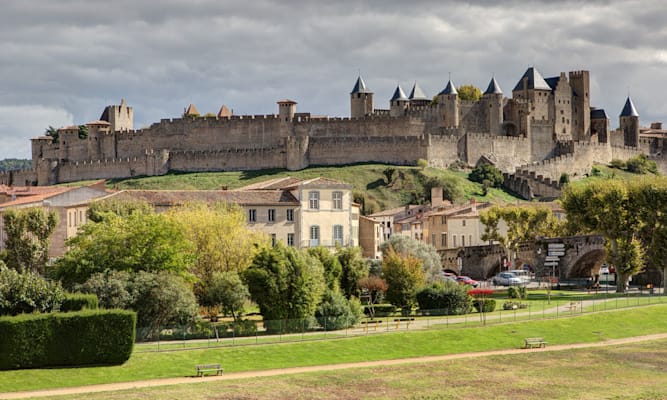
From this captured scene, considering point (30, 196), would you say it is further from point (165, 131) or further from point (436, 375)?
point (165, 131)

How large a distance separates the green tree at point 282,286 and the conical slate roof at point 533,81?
86429 mm

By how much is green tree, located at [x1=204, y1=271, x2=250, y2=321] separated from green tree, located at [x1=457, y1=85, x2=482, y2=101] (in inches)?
3619

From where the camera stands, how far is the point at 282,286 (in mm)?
46781

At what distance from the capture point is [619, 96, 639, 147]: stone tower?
460 feet

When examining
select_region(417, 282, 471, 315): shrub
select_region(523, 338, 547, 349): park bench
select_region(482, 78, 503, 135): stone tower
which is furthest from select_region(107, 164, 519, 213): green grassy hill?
select_region(523, 338, 547, 349): park bench

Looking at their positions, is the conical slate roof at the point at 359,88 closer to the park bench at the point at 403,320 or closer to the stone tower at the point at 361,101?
the stone tower at the point at 361,101

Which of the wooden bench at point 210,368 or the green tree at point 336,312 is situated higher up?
the green tree at point 336,312

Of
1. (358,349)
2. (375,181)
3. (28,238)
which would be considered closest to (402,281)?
(358,349)

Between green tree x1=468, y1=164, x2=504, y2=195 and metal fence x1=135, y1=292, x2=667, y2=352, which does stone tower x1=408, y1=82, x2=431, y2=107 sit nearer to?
green tree x1=468, y1=164, x2=504, y2=195

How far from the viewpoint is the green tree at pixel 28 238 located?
176ft

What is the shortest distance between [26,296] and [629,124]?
113215 mm

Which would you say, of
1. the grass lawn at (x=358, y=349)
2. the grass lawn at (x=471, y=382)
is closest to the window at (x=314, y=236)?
the grass lawn at (x=358, y=349)

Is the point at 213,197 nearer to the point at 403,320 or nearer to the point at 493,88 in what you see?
the point at 403,320

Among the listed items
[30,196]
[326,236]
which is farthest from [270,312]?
[30,196]
